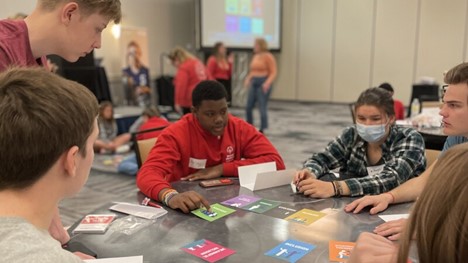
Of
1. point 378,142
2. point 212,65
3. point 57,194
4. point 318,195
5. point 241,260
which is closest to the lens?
point 57,194

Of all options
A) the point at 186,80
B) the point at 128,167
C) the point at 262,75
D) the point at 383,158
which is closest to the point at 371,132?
the point at 383,158

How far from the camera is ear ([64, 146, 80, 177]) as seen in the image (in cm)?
96

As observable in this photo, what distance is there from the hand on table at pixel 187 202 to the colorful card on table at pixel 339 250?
0.55 metres

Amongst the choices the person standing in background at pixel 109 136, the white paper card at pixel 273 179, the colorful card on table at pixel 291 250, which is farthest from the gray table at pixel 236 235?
the person standing in background at pixel 109 136

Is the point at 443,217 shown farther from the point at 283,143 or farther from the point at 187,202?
the point at 283,143

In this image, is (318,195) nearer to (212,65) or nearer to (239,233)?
(239,233)

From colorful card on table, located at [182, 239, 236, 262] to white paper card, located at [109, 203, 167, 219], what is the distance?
332mm

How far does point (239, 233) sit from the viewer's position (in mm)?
1531

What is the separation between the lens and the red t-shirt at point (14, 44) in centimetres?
151

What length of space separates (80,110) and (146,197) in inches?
42.5

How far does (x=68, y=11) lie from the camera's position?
1618mm

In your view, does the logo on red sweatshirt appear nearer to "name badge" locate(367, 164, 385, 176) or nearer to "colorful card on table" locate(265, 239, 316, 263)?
"name badge" locate(367, 164, 385, 176)

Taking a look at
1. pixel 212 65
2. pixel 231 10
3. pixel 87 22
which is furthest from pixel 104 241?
pixel 231 10

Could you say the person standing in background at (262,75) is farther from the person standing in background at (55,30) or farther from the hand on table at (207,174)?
the person standing in background at (55,30)
